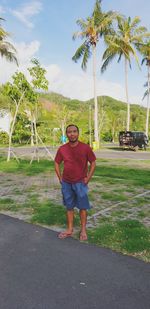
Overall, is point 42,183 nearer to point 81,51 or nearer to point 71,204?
point 71,204

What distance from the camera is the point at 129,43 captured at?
26.9 metres

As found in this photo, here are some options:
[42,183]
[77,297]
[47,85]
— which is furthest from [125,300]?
[47,85]

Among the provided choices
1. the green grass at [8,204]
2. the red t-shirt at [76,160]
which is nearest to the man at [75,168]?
the red t-shirt at [76,160]

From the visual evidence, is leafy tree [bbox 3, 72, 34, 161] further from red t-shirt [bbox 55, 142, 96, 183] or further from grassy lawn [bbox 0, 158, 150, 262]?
red t-shirt [bbox 55, 142, 96, 183]

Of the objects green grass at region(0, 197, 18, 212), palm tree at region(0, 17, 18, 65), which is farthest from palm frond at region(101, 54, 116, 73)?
green grass at region(0, 197, 18, 212)

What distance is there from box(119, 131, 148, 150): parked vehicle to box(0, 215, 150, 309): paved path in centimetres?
2161

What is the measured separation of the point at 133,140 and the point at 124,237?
21.4 m

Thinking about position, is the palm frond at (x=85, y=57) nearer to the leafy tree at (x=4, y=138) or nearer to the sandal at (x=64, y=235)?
the leafy tree at (x=4, y=138)

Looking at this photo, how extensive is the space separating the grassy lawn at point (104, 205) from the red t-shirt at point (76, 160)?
1008 millimetres

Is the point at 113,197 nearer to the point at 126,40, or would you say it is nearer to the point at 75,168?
the point at 75,168

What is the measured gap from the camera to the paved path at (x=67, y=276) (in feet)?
8.92

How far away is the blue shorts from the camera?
167 inches

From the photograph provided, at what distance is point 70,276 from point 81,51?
2515 cm

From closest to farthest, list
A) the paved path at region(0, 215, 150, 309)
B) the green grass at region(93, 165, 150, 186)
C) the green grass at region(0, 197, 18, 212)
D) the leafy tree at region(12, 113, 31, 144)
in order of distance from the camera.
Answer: the paved path at region(0, 215, 150, 309) → the green grass at region(0, 197, 18, 212) → the green grass at region(93, 165, 150, 186) → the leafy tree at region(12, 113, 31, 144)
